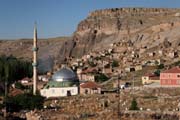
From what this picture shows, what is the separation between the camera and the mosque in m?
→ 36.8

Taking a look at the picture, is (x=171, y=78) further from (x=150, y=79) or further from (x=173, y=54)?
(x=173, y=54)

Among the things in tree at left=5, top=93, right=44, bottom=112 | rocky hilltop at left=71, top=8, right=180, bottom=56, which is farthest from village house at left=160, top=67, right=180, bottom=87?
rocky hilltop at left=71, top=8, right=180, bottom=56

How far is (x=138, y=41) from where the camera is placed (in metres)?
84.9

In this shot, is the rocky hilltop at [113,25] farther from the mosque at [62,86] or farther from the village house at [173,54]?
the mosque at [62,86]

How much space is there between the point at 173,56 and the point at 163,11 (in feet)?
184

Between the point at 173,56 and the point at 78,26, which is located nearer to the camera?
the point at 173,56

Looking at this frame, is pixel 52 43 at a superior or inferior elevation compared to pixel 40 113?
superior

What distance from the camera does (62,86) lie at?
37156 mm

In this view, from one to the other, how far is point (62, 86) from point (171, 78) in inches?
302

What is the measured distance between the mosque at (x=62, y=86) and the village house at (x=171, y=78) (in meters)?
6.06

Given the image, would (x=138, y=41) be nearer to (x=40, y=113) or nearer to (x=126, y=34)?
(x=126, y=34)

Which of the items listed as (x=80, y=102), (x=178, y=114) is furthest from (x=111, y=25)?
(x=178, y=114)

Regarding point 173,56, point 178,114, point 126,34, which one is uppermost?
point 126,34

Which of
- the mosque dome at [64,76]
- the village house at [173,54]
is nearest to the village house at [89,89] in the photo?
the mosque dome at [64,76]
